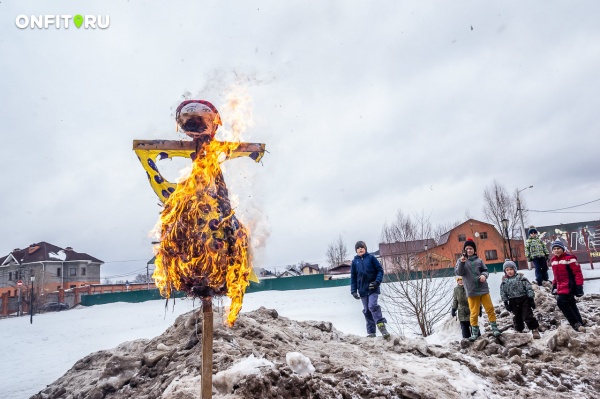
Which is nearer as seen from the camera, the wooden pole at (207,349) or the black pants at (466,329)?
the wooden pole at (207,349)

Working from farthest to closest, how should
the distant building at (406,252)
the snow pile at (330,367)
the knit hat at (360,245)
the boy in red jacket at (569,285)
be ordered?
1. the distant building at (406,252)
2. the knit hat at (360,245)
3. the boy in red jacket at (569,285)
4. the snow pile at (330,367)

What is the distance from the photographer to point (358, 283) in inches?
309

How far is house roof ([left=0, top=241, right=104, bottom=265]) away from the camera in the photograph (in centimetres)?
4880

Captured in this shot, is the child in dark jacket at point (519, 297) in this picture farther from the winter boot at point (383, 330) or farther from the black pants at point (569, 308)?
the winter boot at point (383, 330)

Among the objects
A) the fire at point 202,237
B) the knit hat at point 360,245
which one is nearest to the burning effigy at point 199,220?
the fire at point 202,237

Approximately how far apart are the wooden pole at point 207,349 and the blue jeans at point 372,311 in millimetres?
4798

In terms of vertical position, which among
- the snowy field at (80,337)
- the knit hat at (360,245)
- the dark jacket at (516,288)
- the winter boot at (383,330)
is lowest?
the snowy field at (80,337)

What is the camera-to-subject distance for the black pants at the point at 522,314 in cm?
715

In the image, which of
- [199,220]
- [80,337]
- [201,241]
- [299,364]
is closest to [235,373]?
[299,364]

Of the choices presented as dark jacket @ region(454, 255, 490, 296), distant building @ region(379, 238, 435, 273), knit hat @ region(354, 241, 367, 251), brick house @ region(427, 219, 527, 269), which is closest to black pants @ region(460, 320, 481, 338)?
dark jacket @ region(454, 255, 490, 296)

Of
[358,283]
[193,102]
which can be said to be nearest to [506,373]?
[358,283]

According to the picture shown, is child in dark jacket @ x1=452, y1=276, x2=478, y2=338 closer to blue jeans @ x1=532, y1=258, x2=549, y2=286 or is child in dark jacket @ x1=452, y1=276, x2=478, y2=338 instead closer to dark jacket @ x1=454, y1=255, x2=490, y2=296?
dark jacket @ x1=454, y1=255, x2=490, y2=296

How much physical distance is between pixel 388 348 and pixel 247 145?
4.70 meters

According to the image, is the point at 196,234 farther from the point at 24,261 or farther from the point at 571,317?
the point at 24,261
